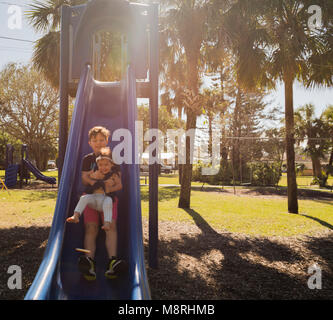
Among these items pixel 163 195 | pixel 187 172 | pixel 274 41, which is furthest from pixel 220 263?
pixel 163 195

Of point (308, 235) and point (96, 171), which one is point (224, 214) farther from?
point (96, 171)

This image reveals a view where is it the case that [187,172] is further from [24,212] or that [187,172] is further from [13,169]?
[13,169]

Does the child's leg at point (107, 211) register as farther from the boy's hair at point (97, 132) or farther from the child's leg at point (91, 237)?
the boy's hair at point (97, 132)

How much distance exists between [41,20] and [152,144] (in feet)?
22.3

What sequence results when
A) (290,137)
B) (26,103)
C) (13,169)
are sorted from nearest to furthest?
1. (290,137)
2. (13,169)
3. (26,103)

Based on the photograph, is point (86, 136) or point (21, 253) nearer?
point (86, 136)

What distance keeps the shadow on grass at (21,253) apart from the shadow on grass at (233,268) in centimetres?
181

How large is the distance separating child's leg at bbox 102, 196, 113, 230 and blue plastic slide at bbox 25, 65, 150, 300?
11.5 inches

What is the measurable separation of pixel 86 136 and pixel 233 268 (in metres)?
3.29

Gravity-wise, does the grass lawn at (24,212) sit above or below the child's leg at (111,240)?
below

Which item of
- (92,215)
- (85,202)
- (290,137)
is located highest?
(290,137)

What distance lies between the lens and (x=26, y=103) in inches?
1011

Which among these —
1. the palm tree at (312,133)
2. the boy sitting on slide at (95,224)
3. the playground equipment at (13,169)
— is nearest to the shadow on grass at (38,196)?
the playground equipment at (13,169)

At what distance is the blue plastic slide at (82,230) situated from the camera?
2791 millimetres
